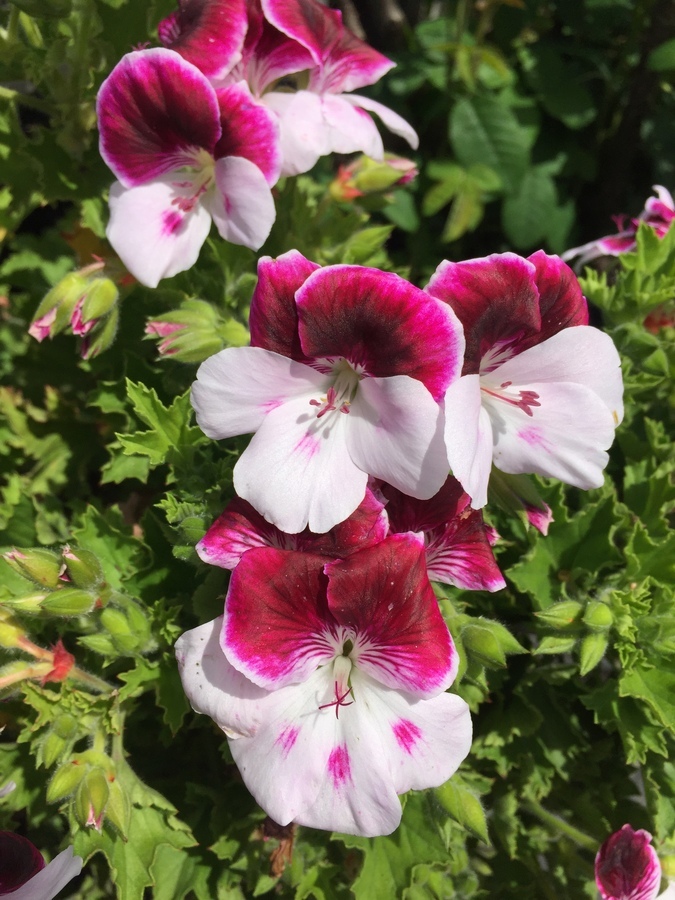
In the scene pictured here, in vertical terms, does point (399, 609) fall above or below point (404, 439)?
below

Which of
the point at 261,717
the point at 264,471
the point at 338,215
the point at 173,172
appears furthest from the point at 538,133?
the point at 261,717

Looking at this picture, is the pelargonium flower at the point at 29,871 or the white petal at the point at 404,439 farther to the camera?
the pelargonium flower at the point at 29,871

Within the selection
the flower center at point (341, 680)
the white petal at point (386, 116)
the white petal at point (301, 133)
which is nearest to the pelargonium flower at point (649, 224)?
the white petal at point (386, 116)

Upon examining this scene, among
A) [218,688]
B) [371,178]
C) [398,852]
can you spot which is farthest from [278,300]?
[398,852]

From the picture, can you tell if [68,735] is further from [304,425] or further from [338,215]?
[338,215]

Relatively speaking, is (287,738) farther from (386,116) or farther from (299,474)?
(386,116)

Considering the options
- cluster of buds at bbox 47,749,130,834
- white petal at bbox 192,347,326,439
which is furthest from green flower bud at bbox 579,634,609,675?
cluster of buds at bbox 47,749,130,834

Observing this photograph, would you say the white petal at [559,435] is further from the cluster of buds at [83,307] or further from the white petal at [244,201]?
the cluster of buds at [83,307]

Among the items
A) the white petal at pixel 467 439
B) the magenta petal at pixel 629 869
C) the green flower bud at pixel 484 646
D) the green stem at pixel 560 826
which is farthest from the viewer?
the green stem at pixel 560 826
